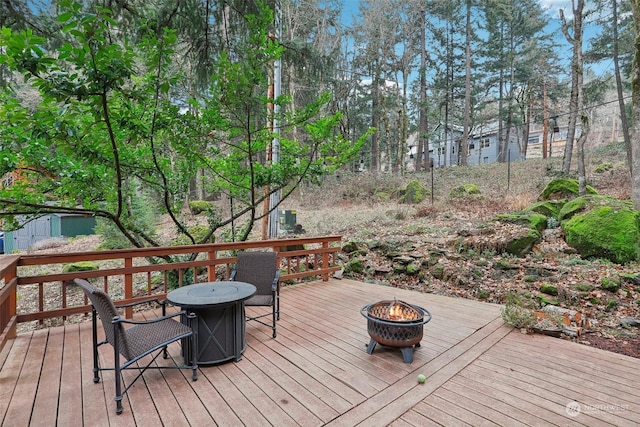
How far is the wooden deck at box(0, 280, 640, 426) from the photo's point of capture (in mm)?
1982

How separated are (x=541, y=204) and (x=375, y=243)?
4189 millimetres

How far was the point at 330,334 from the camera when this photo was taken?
329cm

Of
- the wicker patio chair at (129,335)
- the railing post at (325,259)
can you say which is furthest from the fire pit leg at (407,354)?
the railing post at (325,259)

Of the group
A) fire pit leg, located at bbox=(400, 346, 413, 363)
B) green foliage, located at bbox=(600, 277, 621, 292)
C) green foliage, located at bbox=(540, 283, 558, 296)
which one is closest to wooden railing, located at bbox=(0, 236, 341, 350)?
→ fire pit leg, located at bbox=(400, 346, 413, 363)

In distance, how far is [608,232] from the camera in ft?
17.5

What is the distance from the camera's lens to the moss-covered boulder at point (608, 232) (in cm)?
516

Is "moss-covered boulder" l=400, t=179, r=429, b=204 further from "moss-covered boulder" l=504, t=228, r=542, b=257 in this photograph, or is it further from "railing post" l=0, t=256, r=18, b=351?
"railing post" l=0, t=256, r=18, b=351

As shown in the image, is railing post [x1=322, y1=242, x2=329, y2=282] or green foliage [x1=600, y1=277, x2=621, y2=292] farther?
railing post [x1=322, y1=242, x2=329, y2=282]

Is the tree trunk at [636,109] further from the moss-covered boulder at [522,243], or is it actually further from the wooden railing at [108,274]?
the wooden railing at [108,274]

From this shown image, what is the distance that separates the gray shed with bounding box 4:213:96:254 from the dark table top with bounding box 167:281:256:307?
443 inches

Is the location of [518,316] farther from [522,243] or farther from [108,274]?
[108,274]

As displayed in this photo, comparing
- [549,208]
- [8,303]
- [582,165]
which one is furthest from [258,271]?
[582,165]

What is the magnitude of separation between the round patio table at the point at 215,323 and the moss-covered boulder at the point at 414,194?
10.5m

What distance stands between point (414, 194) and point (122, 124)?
35.3 feet
